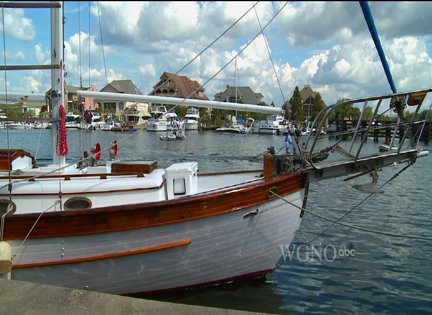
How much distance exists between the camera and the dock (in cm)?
450

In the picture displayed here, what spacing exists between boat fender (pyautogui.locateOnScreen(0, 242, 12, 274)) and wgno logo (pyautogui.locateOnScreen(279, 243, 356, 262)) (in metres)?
5.66

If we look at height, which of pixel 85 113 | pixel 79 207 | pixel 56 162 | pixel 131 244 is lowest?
pixel 131 244

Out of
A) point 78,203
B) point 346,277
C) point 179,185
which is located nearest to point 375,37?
point 179,185

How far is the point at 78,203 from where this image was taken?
6.82 meters

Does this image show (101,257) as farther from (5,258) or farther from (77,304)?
(77,304)

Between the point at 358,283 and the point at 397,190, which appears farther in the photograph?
the point at 397,190

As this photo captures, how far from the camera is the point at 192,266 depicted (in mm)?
6922

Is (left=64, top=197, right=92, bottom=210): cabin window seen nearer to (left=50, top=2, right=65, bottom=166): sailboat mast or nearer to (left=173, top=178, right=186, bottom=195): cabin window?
(left=173, top=178, right=186, bottom=195): cabin window

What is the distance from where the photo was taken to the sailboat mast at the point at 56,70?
806cm

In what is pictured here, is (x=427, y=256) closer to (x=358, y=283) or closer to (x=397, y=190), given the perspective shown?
(x=358, y=283)

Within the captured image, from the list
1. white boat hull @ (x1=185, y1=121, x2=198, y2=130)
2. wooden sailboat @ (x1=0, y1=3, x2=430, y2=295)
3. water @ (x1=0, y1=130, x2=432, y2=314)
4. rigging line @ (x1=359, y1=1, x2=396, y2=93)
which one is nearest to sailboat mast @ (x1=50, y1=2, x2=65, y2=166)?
wooden sailboat @ (x1=0, y1=3, x2=430, y2=295)

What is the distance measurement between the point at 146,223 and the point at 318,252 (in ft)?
18.1

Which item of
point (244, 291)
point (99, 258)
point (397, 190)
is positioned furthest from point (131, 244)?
point (397, 190)

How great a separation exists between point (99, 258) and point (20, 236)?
1.16 metres
